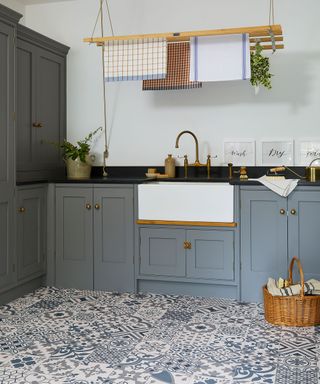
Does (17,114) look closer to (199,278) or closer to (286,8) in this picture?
(199,278)

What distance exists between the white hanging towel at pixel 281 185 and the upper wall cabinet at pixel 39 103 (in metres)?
1.87

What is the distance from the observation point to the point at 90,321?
3539mm

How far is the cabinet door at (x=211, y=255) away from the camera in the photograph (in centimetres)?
404

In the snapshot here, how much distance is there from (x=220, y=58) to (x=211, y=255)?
4.86 feet

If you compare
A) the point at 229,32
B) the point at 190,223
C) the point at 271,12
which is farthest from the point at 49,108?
the point at 271,12

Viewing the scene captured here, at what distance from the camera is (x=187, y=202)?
161 inches

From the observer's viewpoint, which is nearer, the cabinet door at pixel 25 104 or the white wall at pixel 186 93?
the cabinet door at pixel 25 104

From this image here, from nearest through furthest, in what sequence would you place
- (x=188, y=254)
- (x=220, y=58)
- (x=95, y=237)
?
1. (x=220, y=58)
2. (x=188, y=254)
3. (x=95, y=237)

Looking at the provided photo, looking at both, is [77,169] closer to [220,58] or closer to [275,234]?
[220,58]

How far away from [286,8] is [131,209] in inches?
83.8

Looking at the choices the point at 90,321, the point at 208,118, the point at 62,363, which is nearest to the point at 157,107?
the point at 208,118

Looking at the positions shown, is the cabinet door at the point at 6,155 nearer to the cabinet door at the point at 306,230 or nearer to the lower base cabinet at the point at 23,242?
the lower base cabinet at the point at 23,242

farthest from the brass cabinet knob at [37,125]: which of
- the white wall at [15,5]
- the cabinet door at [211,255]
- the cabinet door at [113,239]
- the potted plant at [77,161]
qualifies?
the cabinet door at [211,255]

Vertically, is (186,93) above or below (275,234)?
above
